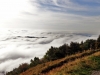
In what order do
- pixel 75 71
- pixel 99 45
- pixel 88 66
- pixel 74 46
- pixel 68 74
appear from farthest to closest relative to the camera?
pixel 74 46
pixel 99 45
pixel 88 66
pixel 75 71
pixel 68 74

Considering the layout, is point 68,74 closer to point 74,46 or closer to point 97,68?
point 97,68

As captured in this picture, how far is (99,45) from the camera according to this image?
64.2 metres

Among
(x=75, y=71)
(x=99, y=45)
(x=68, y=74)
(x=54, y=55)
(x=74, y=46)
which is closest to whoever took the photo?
(x=68, y=74)

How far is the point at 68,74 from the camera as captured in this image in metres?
18.4

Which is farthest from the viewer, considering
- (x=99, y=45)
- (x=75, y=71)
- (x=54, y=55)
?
(x=99, y=45)

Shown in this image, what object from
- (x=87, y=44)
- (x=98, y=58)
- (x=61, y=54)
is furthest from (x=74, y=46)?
(x=98, y=58)

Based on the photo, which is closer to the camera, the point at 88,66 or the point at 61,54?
the point at 88,66

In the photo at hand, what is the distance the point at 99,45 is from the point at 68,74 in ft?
155

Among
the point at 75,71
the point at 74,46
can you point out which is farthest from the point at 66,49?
the point at 75,71

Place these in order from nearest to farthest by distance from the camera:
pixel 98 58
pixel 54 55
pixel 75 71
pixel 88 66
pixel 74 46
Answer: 1. pixel 75 71
2. pixel 88 66
3. pixel 98 58
4. pixel 54 55
5. pixel 74 46

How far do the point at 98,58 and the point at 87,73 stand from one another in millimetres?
5478

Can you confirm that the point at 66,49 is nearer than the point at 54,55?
No

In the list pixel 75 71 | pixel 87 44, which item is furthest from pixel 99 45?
pixel 75 71

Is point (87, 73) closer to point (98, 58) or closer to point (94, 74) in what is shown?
point (94, 74)
